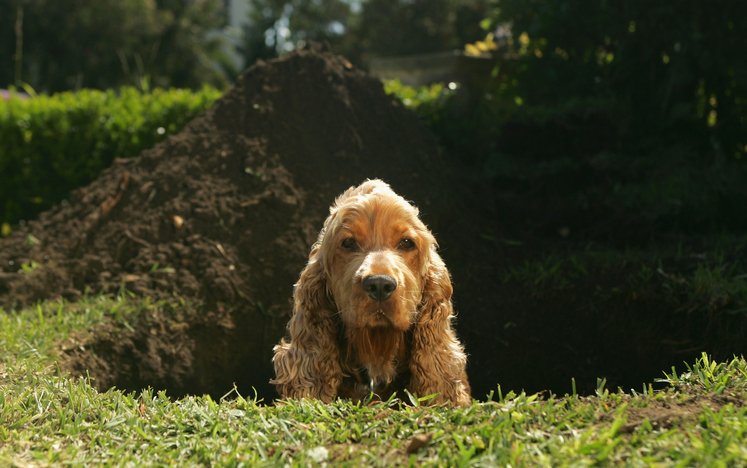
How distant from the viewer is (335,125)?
725 centimetres

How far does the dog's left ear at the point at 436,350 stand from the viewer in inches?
161

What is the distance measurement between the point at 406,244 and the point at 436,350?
65 centimetres

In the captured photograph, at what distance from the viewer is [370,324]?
3727 millimetres

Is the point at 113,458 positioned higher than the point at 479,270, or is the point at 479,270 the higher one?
the point at 113,458

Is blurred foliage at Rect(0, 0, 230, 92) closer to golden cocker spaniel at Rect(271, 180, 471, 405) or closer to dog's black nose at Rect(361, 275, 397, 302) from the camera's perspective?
golden cocker spaniel at Rect(271, 180, 471, 405)

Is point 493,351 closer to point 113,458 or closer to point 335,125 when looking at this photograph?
point 335,125

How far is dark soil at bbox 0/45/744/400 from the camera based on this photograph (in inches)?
221

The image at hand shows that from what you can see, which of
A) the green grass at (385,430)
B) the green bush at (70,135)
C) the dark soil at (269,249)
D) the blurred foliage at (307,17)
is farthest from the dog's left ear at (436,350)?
the blurred foliage at (307,17)

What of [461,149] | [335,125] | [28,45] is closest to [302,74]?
[335,125]

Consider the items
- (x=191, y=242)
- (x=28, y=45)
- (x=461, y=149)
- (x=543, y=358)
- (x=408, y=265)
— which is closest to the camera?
(x=408, y=265)

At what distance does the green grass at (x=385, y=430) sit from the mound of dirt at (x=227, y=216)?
71.9 inches

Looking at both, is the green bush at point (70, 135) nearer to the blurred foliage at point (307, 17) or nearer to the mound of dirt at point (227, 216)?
the mound of dirt at point (227, 216)

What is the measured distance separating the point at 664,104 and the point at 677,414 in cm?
571

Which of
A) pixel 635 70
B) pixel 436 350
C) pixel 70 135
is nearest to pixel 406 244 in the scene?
pixel 436 350
